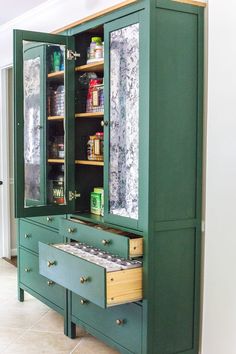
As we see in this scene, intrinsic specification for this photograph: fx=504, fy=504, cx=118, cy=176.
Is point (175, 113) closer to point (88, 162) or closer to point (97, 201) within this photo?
point (88, 162)

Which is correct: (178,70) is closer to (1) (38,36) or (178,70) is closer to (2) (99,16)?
(2) (99,16)

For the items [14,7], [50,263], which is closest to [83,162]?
[50,263]

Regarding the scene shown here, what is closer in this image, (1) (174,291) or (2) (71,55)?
(1) (174,291)

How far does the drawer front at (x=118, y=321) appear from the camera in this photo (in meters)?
2.63

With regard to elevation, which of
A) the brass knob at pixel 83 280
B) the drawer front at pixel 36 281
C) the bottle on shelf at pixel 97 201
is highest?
the bottle on shelf at pixel 97 201

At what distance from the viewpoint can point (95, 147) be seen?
3.17 meters

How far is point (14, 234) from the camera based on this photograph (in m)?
5.49

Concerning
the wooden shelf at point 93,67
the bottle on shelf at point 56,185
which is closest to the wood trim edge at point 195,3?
the wooden shelf at point 93,67

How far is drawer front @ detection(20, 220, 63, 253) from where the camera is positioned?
3475mm

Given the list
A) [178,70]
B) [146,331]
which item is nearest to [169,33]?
[178,70]

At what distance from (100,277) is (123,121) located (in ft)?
2.80

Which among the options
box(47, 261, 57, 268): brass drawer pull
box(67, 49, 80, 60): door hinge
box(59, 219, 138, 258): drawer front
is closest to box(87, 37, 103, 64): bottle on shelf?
box(67, 49, 80, 60): door hinge

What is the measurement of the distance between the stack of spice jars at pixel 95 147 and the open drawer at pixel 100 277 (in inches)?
25.3

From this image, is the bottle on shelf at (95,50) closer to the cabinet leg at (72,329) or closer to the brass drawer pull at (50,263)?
the brass drawer pull at (50,263)
